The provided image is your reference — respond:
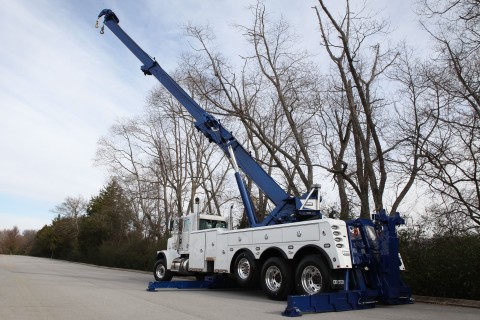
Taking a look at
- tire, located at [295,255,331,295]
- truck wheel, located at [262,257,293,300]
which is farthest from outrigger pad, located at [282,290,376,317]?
truck wheel, located at [262,257,293,300]

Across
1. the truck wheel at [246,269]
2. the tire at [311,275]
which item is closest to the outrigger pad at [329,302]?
the tire at [311,275]

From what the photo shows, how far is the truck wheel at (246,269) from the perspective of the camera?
11.9 meters

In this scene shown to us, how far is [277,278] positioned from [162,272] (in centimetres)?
734

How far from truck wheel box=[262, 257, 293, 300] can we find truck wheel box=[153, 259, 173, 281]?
6525 mm

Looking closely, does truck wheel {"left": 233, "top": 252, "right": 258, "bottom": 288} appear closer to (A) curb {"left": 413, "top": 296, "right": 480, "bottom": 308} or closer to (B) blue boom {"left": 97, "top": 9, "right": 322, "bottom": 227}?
(B) blue boom {"left": 97, "top": 9, "right": 322, "bottom": 227}

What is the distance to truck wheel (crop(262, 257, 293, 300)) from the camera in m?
10.9

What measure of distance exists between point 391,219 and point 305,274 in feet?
8.35

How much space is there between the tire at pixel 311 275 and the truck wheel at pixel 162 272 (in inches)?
302

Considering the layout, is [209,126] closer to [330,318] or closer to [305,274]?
[305,274]

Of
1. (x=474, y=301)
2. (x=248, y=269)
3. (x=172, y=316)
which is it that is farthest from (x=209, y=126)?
Result: (x=474, y=301)

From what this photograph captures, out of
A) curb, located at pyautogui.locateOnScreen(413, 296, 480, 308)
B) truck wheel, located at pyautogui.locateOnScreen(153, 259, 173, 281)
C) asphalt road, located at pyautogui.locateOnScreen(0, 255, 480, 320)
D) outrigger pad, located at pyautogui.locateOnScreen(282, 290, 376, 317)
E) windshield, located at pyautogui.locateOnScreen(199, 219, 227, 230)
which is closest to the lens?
asphalt road, located at pyautogui.locateOnScreen(0, 255, 480, 320)

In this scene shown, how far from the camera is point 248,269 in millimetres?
12188

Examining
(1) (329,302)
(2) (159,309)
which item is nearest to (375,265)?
(1) (329,302)

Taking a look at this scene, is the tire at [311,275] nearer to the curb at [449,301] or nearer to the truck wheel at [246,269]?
the truck wheel at [246,269]
